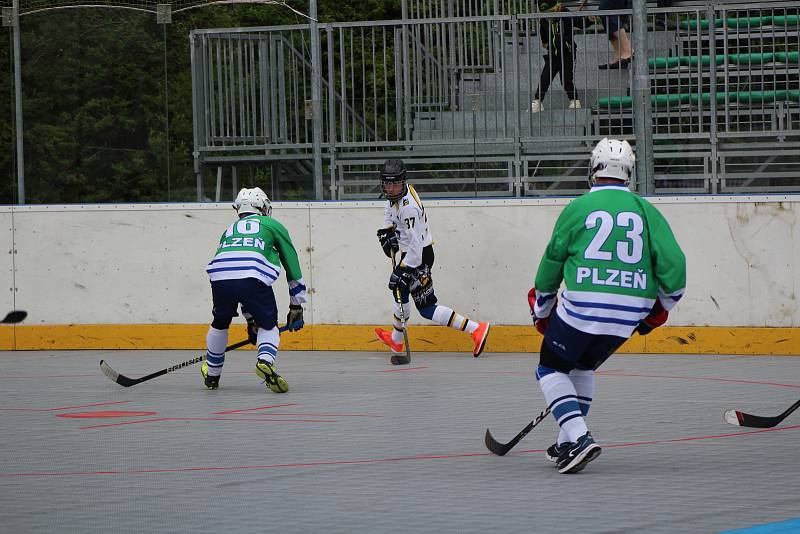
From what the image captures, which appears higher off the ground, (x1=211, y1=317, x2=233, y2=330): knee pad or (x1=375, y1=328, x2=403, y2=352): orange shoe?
(x1=211, y1=317, x2=233, y2=330): knee pad

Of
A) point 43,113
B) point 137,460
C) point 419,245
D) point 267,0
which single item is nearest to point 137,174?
point 43,113

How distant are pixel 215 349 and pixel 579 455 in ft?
13.0

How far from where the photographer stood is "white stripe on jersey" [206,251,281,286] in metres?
9.12

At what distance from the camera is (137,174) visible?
12.7 m

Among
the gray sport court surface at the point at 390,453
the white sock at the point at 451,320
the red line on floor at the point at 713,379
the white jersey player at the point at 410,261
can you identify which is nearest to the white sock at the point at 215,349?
the gray sport court surface at the point at 390,453

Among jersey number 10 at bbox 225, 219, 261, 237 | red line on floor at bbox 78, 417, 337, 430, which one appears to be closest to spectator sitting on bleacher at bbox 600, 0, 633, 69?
jersey number 10 at bbox 225, 219, 261, 237

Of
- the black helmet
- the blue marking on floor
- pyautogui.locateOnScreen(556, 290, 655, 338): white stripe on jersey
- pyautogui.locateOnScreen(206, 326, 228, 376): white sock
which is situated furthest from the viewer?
the black helmet

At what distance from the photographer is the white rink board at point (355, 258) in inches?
429

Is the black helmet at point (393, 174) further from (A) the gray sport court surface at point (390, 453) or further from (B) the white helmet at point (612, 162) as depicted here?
(B) the white helmet at point (612, 162)

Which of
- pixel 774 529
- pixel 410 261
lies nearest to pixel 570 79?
pixel 410 261

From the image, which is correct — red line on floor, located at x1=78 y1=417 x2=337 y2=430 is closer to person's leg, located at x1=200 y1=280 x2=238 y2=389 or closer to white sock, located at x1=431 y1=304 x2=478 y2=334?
person's leg, located at x1=200 y1=280 x2=238 y2=389

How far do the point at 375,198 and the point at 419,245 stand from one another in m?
1.28

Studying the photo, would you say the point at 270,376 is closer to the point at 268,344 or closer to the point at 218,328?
the point at 268,344

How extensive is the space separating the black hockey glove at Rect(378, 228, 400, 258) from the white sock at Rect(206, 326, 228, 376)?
2016 mm
